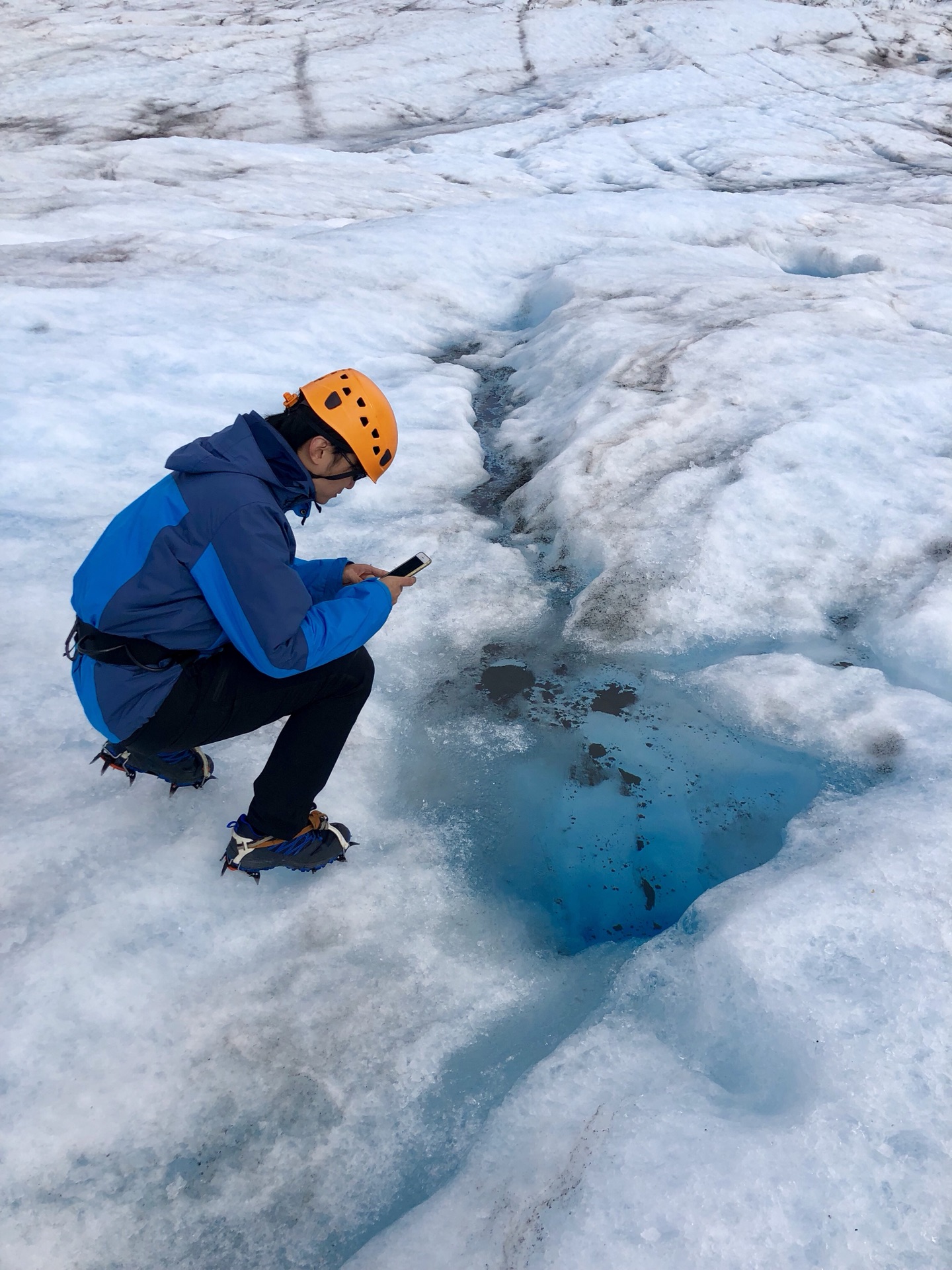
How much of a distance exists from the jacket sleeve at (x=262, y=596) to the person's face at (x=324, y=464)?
19cm

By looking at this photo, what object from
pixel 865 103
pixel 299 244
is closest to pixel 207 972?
pixel 299 244

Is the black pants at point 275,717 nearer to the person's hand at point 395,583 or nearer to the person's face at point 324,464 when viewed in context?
the person's hand at point 395,583

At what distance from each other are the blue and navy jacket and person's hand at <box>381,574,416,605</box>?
0.17 meters

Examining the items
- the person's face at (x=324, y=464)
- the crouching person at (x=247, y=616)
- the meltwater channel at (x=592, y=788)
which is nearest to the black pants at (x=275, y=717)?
the crouching person at (x=247, y=616)

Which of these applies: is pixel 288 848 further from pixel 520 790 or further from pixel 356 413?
pixel 356 413

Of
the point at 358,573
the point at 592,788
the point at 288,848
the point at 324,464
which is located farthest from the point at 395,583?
the point at 592,788

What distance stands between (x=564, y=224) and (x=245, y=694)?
7926 mm

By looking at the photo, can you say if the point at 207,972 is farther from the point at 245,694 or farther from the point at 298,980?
the point at 245,694

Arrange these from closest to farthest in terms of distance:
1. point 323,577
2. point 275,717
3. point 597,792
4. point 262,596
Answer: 1. point 262,596
2. point 275,717
3. point 323,577
4. point 597,792

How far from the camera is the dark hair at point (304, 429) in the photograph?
2.09m

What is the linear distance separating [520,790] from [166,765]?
1151mm

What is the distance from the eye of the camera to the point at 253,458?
2.01 metres

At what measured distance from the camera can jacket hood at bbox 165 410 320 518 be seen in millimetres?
1964

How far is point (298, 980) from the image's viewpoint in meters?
2.18
